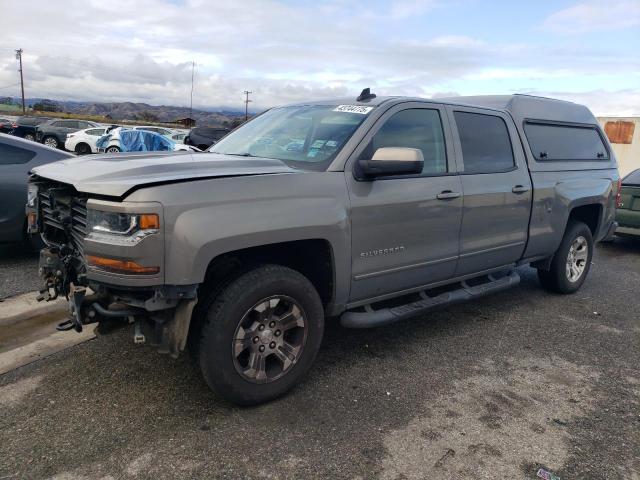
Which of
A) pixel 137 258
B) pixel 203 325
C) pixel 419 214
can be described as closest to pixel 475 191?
pixel 419 214

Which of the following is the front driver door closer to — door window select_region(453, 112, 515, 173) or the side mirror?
the side mirror

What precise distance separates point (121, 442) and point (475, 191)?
3.06 meters

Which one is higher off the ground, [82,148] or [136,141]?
[136,141]

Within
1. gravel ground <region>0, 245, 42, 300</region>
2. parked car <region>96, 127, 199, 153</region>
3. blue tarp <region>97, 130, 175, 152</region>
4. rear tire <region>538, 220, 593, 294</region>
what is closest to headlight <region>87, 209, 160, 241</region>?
gravel ground <region>0, 245, 42, 300</region>

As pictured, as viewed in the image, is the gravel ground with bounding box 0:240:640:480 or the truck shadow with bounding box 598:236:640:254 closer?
the gravel ground with bounding box 0:240:640:480

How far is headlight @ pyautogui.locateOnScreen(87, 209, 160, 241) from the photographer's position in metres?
2.56

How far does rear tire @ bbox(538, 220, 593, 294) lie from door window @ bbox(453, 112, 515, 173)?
1374 mm

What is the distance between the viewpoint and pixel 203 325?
112 inches

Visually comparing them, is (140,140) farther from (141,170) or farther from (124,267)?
(124,267)

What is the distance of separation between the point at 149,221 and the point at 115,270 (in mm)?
312

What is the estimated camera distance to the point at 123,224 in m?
2.60

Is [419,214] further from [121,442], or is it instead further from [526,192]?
[121,442]

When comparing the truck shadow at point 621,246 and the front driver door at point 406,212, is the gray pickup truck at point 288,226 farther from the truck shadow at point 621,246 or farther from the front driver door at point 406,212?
the truck shadow at point 621,246

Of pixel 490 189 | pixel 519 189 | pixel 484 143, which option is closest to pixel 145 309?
pixel 490 189
